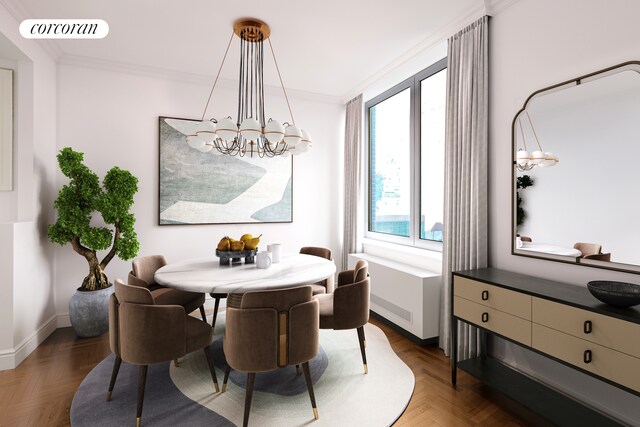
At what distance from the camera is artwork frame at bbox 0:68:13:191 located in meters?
2.89

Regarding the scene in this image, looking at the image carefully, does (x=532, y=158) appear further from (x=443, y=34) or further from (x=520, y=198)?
(x=443, y=34)

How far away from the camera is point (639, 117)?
172 centimetres

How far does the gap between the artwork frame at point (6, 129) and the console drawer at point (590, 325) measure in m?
4.29

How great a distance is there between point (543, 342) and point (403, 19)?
2.64 metres

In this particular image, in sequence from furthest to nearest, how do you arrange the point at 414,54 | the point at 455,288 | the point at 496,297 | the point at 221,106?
the point at 221,106
the point at 414,54
the point at 455,288
the point at 496,297

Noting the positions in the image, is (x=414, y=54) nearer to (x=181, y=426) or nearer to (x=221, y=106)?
(x=221, y=106)

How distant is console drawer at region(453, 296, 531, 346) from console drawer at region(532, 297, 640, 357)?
0.37 ft

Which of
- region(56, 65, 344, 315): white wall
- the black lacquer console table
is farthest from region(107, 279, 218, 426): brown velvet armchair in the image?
region(56, 65, 344, 315): white wall

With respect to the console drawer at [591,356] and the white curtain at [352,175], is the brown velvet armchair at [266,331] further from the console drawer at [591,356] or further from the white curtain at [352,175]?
the white curtain at [352,175]

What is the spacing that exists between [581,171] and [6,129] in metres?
4.58

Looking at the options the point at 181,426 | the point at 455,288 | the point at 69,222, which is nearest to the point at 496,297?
the point at 455,288

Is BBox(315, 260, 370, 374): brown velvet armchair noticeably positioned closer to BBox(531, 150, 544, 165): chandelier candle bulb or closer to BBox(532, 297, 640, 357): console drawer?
BBox(532, 297, 640, 357): console drawer

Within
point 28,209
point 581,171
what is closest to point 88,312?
point 28,209

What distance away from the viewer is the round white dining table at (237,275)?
202 centimetres
